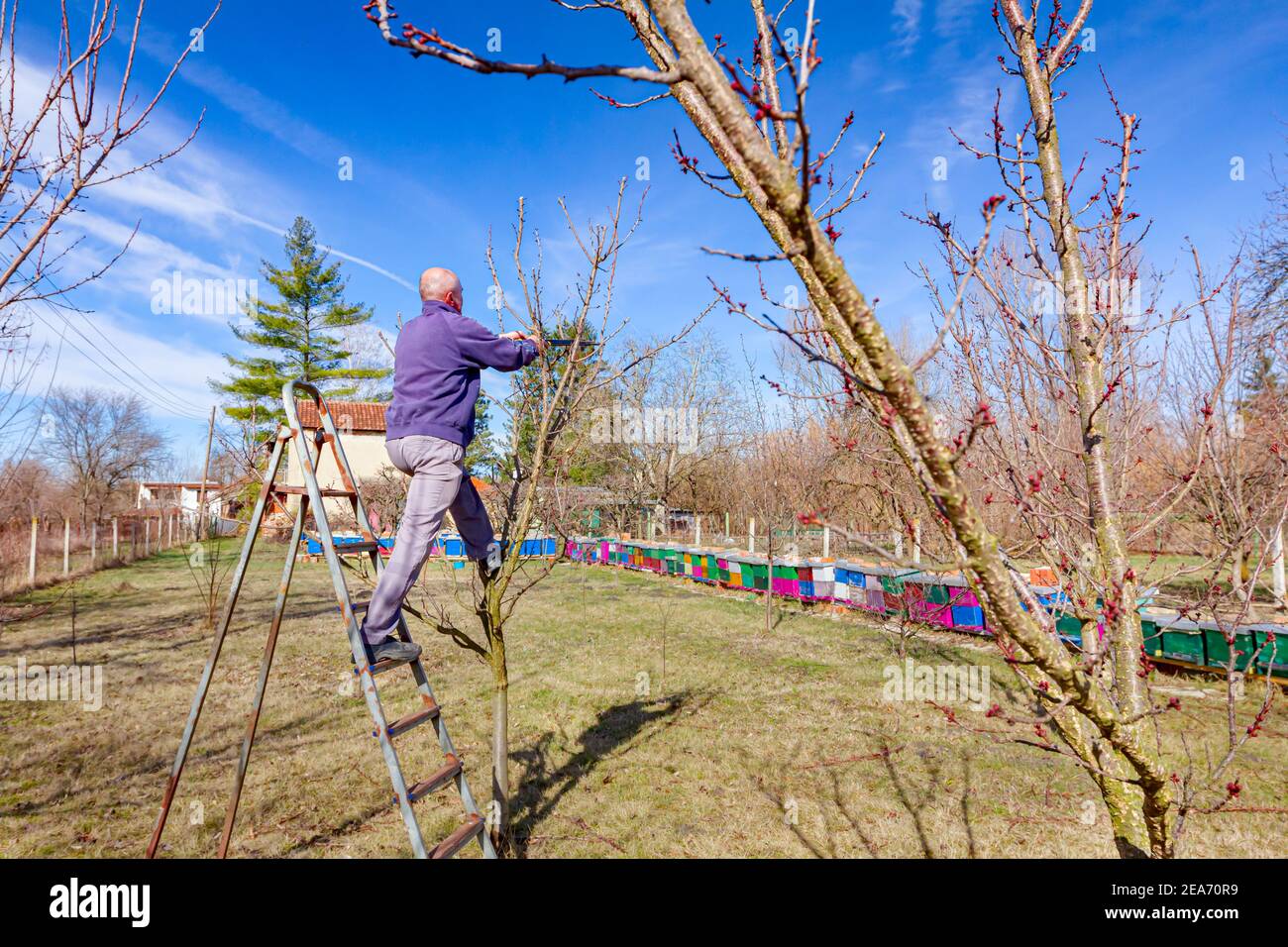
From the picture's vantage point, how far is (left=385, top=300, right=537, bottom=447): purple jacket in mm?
2998

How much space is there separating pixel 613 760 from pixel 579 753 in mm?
353

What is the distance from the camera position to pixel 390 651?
291 cm

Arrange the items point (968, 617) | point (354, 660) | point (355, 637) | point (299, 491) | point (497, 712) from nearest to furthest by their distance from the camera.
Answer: point (355, 637), point (354, 660), point (299, 491), point (497, 712), point (968, 617)

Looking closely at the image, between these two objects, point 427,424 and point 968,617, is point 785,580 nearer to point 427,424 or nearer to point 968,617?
point 968,617

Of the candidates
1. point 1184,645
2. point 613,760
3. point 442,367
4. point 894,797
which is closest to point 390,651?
point 442,367

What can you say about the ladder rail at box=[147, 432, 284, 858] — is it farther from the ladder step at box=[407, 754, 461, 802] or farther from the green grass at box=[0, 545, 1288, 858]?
the green grass at box=[0, 545, 1288, 858]

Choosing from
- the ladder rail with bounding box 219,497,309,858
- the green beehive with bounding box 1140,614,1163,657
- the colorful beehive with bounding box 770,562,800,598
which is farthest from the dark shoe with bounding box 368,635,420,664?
the colorful beehive with bounding box 770,562,800,598

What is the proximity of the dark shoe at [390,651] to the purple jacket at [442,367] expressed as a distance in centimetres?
95

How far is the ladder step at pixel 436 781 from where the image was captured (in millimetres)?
2549

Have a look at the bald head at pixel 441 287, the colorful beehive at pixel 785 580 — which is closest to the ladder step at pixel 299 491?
the bald head at pixel 441 287

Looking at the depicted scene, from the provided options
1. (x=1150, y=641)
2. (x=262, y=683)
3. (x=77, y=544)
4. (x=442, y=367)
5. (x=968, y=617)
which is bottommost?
(x=968, y=617)

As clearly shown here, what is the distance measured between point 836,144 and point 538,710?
6.34m
